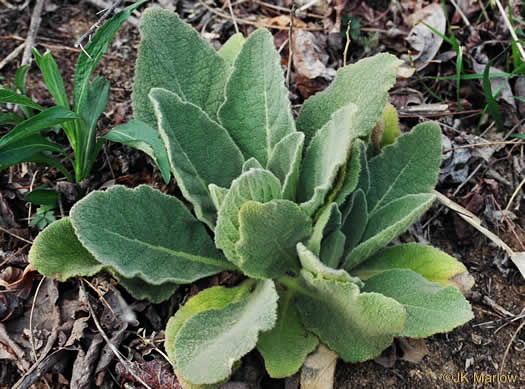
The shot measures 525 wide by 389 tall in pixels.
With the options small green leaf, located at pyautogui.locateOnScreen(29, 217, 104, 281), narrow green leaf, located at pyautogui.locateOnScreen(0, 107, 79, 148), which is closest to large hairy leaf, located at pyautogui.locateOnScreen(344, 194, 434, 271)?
small green leaf, located at pyautogui.locateOnScreen(29, 217, 104, 281)

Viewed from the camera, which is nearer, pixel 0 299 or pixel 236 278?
pixel 0 299

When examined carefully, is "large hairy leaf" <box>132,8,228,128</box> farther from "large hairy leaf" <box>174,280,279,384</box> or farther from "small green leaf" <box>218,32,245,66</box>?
"large hairy leaf" <box>174,280,279,384</box>

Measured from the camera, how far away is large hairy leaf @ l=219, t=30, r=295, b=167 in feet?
6.08

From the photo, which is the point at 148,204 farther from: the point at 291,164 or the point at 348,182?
the point at 348,182

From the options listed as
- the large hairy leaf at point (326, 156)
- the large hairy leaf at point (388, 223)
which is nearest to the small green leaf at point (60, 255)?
the large hairy leaf at point (326, 156)

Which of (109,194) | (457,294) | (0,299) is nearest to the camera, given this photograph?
(457,294)

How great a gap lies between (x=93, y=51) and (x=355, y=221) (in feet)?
3.60

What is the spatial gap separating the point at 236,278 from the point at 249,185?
20.8 inches

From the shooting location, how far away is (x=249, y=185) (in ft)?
5.18

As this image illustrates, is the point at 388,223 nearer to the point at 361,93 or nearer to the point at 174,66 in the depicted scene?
the point at 361,93

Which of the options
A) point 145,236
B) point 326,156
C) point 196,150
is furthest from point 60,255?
point 326,156

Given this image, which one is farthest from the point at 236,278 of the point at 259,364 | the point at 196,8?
the point at 196,8

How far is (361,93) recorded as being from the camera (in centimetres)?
184

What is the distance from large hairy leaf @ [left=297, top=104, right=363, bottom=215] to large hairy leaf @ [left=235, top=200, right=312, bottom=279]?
0.22 ft
